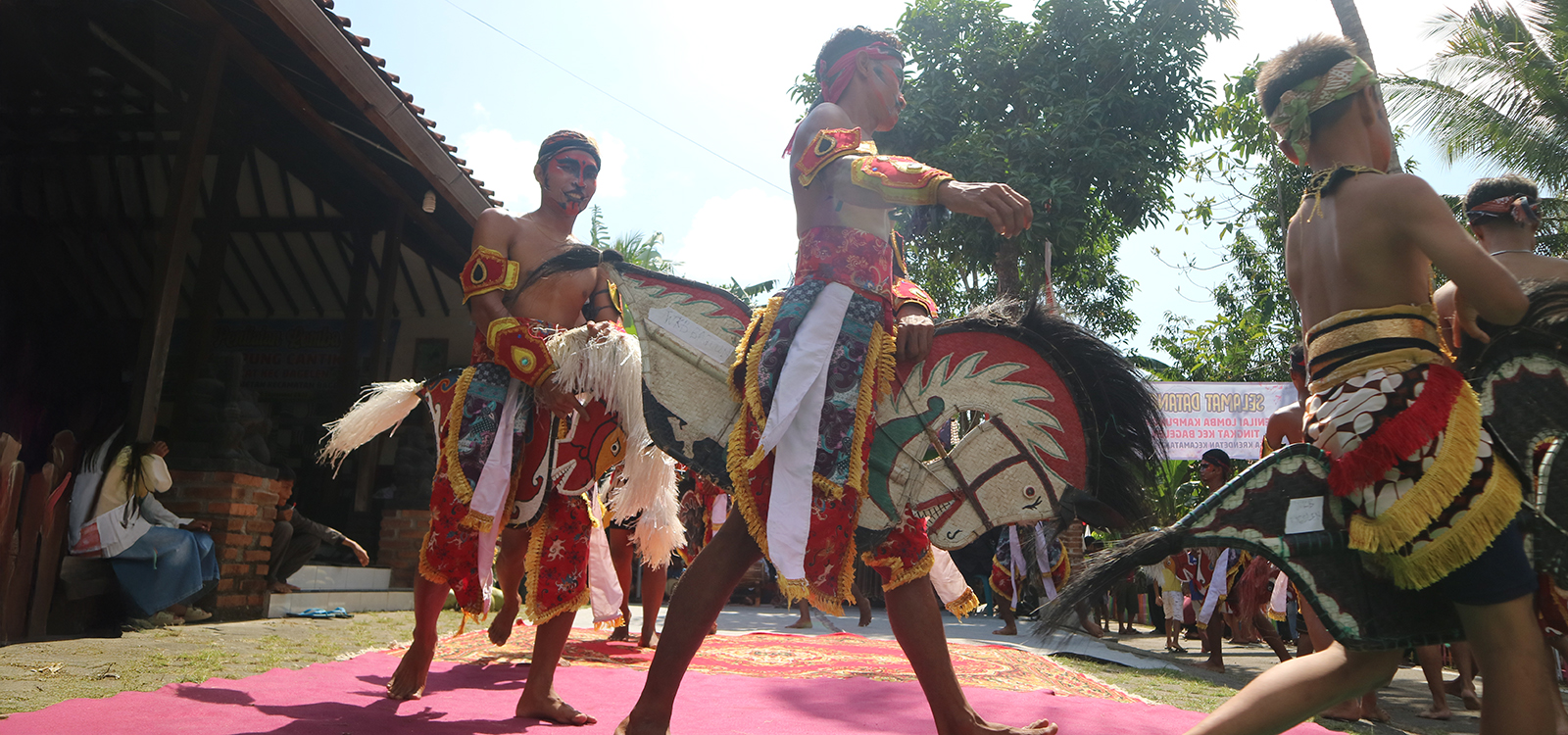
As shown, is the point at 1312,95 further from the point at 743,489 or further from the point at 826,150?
the point at 743,489

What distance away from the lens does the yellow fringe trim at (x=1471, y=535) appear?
65.3 inches

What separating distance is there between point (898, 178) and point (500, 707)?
2.14m

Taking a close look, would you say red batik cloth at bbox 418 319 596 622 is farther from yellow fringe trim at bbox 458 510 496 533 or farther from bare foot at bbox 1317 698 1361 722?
bare foot at bbox 1317 698 1361 722

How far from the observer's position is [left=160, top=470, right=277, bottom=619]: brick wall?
6.16 m

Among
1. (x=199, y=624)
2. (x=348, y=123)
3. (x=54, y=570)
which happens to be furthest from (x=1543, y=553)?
(x=348, y=123)

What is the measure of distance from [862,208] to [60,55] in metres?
8.06

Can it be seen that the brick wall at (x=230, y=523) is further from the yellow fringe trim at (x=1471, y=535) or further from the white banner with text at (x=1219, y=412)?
the white banner with text at (x=1219, y=412)

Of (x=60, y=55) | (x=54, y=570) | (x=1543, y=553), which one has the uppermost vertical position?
(x=60, y=55)

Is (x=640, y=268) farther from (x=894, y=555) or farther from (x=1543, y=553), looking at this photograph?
(x=1543, y=553)

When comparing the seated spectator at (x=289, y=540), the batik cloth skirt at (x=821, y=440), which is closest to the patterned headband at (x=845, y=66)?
the batik cloth skirt at (x=821, y=440)

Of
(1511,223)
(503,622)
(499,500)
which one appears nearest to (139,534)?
(503,622)

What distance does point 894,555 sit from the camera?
89.4 inches

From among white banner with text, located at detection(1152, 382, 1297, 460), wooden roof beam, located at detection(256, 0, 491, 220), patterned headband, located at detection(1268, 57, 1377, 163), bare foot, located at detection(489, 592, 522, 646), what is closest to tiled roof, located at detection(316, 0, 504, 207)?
wooden roof beam, located at detection(256, 0, 491, 220)

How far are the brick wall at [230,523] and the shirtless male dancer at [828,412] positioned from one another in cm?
524
